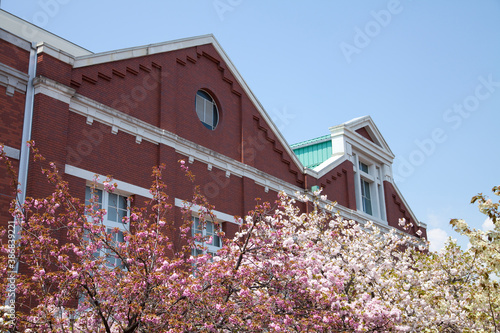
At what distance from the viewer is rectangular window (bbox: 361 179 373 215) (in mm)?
29812

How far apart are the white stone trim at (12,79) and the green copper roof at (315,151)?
1724 centimetres

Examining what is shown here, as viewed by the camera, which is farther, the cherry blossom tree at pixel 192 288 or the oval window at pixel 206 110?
the oval window at pixel 206 110

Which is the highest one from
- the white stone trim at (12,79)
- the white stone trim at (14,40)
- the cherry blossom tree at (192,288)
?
the white stone trim at (14,40)

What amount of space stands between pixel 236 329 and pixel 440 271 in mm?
9369

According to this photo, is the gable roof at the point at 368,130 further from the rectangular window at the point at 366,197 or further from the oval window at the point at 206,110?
the oval window at the point at 206,110

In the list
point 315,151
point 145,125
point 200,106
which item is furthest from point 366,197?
point 145,125

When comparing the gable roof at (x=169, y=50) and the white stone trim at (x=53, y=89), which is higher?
the gable roof at (x=169, y=50)

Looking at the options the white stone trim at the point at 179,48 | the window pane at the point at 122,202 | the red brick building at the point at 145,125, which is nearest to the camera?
the red brick building at the point at 145,125

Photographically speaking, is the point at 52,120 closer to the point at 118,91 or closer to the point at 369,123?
the point at 118,91

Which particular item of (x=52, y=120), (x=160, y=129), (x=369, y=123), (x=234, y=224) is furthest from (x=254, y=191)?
(x=369, y=123)

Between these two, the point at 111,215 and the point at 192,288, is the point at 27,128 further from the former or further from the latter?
the point at 192,288

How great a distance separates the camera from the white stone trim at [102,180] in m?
15.8

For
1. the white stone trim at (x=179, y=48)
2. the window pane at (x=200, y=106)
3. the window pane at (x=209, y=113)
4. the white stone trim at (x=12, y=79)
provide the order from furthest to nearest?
the window pane at (x=209, y=113), the window pane at (x=200, y=106), the white stone trim at (x=179, y=48), the white stone trim at (x=12, y=79)

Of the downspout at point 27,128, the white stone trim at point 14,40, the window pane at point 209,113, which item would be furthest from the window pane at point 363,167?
the white stone trim at point 14,40
